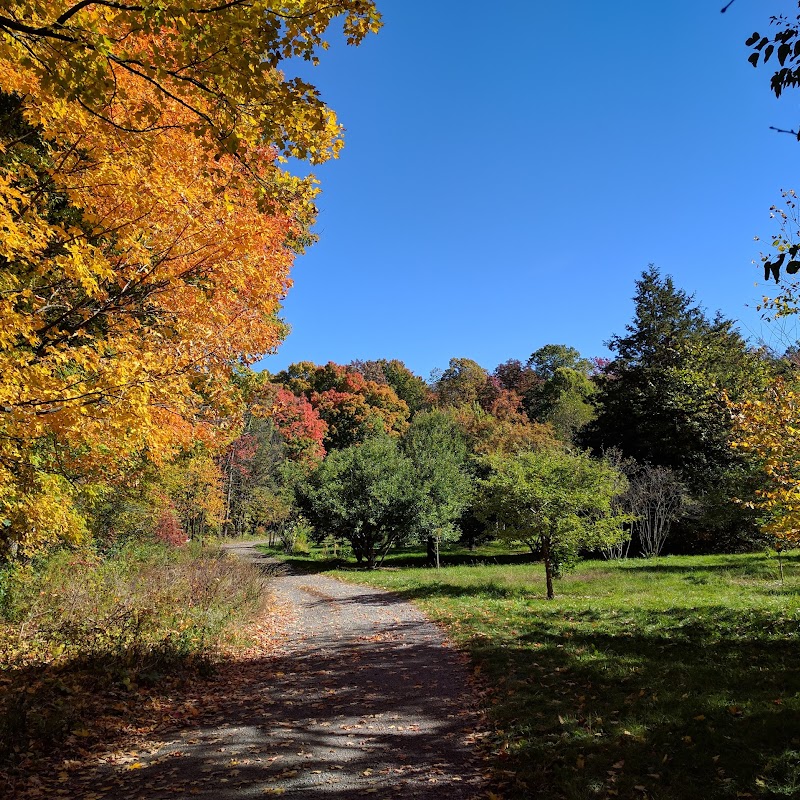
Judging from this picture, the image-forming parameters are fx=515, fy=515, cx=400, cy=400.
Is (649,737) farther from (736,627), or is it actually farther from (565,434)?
(565,434)

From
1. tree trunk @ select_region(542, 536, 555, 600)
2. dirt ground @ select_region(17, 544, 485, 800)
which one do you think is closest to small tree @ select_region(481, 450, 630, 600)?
tree trunk @ select_region(542, 536, 555, 600)

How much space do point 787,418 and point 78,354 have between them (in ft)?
31.8

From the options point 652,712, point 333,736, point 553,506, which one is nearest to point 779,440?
point 652,712

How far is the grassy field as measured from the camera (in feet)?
12.5

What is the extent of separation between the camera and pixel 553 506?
13.7 meters

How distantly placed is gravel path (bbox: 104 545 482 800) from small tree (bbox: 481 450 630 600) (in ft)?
18.8

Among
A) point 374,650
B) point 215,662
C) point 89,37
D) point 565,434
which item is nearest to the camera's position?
point 89,37

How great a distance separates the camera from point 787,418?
26.8 feet

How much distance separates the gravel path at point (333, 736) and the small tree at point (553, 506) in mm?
5715

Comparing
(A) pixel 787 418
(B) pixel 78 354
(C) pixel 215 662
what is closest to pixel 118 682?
(C) pixel 215 662

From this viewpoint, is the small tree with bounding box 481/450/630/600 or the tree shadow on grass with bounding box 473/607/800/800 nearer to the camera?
the tree shadow on grass with bounding box 473/607/800/800

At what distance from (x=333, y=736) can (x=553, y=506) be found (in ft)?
32.5

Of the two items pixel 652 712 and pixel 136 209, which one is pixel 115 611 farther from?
pixel 652 712

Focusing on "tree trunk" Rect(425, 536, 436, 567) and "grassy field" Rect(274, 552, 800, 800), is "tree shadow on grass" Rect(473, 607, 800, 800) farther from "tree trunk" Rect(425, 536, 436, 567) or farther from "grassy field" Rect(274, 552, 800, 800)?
"tree trunk" Rect(425, 536, 436, 567)
